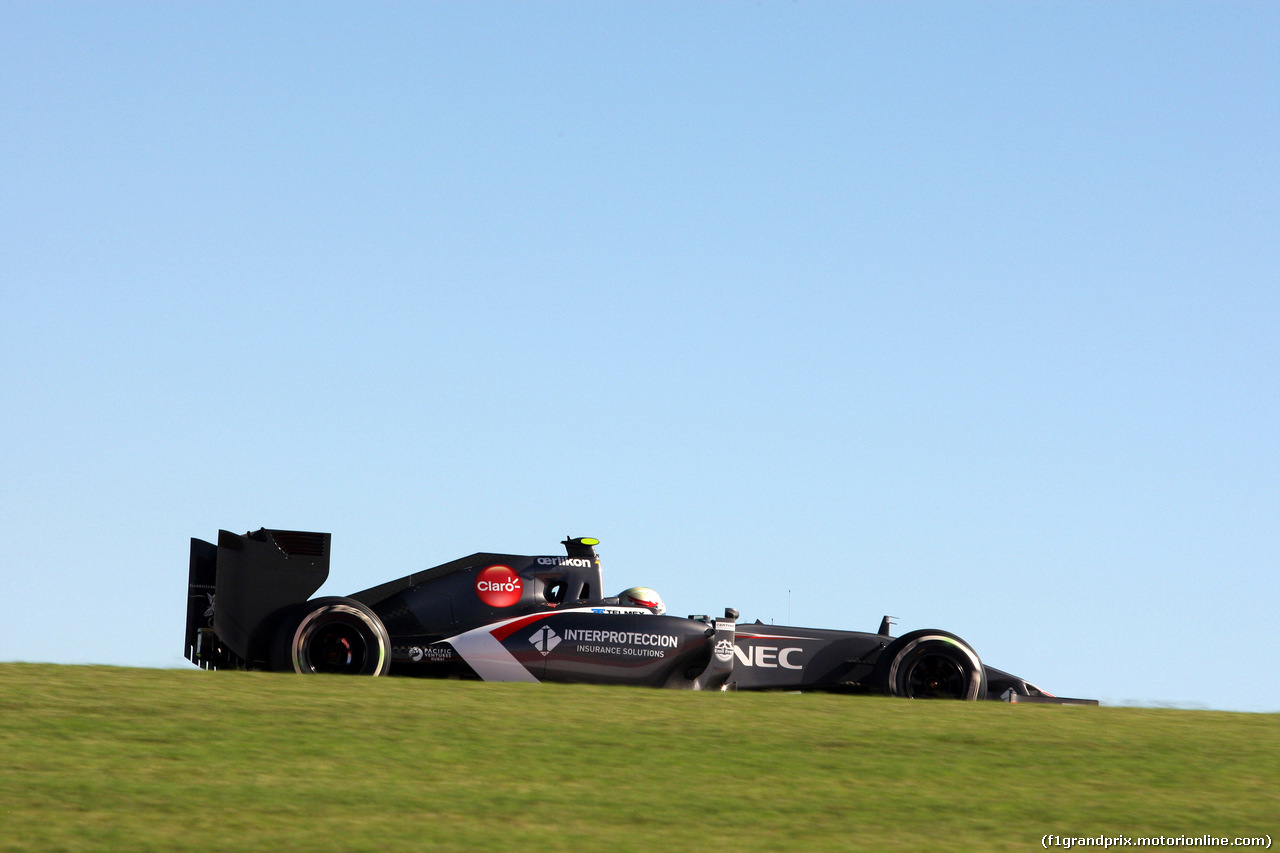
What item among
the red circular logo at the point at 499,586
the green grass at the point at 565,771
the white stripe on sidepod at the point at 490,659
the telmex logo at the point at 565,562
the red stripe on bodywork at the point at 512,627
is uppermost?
the telmex logo at the point at 565,562

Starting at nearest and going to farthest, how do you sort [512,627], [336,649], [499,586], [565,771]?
[565,771] < [336,649] < [512,627] < [499,586]

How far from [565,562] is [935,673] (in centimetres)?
379

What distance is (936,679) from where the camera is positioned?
40.0 ft

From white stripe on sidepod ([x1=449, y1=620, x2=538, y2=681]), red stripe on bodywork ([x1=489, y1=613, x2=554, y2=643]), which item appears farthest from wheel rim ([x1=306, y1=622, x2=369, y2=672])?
red stripe on bodywork ([x1=489, y1=613, x2=554, y2=643])

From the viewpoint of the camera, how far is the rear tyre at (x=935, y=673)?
12.1 m

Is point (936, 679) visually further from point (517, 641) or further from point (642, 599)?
point (517, 641)

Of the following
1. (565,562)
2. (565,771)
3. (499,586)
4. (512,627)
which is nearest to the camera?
(565,771)

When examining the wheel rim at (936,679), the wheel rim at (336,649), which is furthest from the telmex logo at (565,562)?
the wheel rim at (936,679)

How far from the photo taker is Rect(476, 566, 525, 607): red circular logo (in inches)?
506

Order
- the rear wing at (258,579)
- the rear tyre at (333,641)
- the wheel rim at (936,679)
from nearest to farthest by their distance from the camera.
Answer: the rear tyre at (333,641), the wheel rim at (936,679), the rear wing at (258,579)

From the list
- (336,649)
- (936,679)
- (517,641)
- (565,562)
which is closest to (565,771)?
(517,641)

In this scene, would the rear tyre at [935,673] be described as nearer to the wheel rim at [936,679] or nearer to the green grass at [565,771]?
the wheel rim at [936,679]

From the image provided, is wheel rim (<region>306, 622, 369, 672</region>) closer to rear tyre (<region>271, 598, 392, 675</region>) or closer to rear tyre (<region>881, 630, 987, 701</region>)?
rear tyre (<region>271, 598, 392, 675</region>)

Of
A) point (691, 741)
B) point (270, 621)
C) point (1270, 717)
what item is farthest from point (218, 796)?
point (1270, 717)
